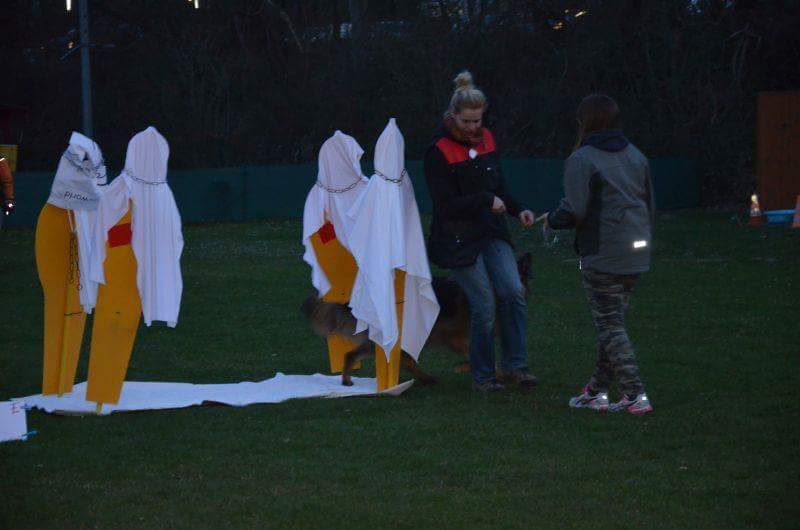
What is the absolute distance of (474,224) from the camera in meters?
6.66

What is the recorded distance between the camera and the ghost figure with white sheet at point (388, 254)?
267 inches

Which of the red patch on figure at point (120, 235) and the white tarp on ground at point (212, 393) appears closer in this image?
the red patch on figure at point (120, 235)

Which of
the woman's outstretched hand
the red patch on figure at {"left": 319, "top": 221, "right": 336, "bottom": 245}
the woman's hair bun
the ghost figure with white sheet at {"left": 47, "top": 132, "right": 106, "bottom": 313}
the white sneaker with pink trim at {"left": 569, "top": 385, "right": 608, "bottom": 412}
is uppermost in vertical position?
the woman's hair bun

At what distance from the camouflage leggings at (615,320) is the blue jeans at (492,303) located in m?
0.69

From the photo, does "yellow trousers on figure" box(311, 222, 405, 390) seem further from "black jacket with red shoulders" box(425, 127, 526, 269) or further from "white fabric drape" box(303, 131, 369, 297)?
"black jacket with red shoulders" box(425, 127, 526, 269)

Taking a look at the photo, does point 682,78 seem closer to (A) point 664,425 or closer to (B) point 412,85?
(B) point 412,85

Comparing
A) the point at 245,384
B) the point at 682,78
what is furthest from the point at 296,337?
the point at 682,78

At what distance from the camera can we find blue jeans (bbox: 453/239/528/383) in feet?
22.0

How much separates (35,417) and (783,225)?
15329mm

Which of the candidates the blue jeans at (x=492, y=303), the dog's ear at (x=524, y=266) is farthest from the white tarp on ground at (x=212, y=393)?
the dog's ear at (x=524, y=266)

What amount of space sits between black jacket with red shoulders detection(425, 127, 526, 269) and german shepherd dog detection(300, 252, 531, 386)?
23.6 inches

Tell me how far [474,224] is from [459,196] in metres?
0.19

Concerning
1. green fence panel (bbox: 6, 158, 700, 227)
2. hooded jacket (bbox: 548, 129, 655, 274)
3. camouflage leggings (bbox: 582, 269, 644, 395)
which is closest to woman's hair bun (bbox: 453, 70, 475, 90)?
hooded jacket (bbox: 548, 129, 655, 274)

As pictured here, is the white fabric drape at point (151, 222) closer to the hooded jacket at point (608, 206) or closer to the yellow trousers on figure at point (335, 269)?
the yellow trousers on figure at point (335, 269)
